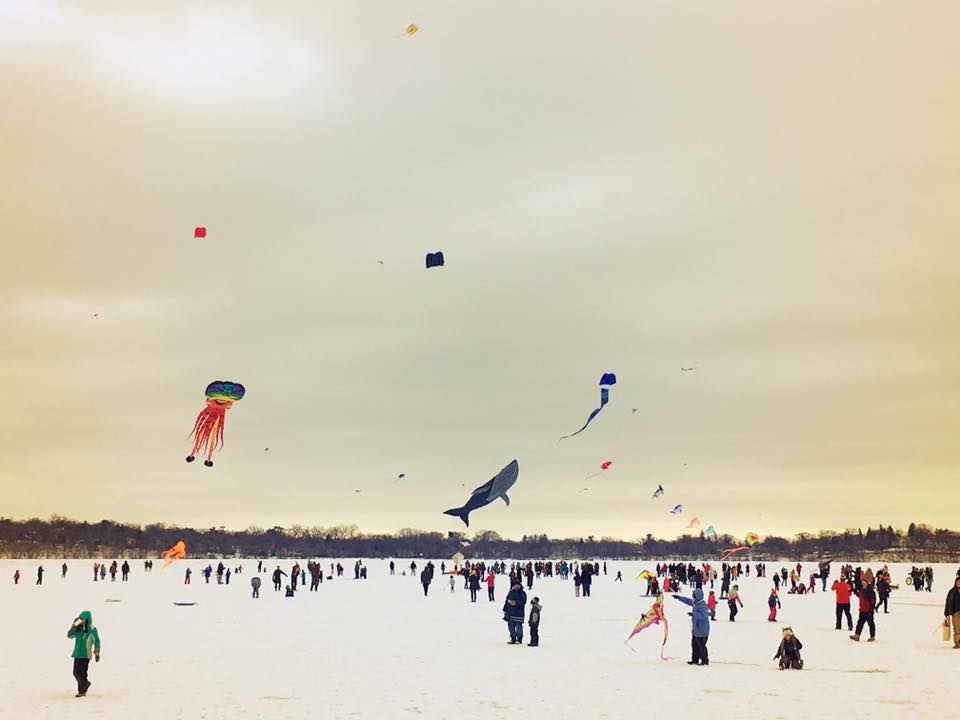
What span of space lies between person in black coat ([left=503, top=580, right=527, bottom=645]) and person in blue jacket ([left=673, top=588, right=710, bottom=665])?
4.62m

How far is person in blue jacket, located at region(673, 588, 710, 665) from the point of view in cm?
1833

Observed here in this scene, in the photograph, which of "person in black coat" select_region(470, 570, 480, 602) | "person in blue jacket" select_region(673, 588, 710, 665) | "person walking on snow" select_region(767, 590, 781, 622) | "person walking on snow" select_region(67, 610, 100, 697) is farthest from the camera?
"person in black coat" select_region(470, 570, 480, 602)

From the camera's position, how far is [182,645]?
72.9 feet

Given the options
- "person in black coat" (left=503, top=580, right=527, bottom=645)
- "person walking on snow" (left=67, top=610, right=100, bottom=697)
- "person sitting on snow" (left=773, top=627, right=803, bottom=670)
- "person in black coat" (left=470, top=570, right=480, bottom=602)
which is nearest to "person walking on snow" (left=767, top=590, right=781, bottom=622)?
"person in black coat" (left=503, top=580, right=527, bottom=645)

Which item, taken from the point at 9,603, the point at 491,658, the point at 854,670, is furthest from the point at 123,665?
the point at 9,603

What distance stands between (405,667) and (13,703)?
6691mm

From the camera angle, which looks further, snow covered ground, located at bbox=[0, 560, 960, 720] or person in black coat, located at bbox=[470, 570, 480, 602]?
person in black coat, located at bbox=[470, 570, 480, 602]

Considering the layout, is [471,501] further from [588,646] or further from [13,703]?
[13,703]

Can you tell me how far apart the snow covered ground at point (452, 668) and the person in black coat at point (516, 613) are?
0.39m

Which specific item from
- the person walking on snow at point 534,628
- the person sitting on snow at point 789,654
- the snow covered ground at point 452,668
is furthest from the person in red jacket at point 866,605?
the person walking on snow at point 534,628

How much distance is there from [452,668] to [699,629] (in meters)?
4.63

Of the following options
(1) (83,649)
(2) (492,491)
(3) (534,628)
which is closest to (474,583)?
(2) (492,491)

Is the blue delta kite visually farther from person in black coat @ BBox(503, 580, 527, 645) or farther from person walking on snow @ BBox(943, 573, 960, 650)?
person walking on snow @ BBox(943, 573, 960, 650)

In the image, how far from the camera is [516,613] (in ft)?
73.9
